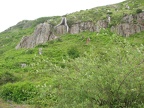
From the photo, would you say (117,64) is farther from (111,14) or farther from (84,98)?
(111,14)

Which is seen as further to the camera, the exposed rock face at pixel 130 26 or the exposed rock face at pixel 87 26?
the exposed rock face at pixel 87 26

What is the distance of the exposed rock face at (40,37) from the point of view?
65.3 metres

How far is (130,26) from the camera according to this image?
60031mm

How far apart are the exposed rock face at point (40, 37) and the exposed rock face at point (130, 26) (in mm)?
15378

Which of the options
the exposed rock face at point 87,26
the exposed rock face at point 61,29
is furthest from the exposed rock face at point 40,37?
the exposed rock face at point 87,26

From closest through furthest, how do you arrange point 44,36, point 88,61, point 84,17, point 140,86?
point 140,86
point 88,61
point 44,36
point 84,17

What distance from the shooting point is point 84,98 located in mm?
12570

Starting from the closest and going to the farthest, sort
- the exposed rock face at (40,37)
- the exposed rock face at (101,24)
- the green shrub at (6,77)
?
the green shrub at (6,77) < the exposed rock face at (101,24) < the exposed rock face at (40,37)

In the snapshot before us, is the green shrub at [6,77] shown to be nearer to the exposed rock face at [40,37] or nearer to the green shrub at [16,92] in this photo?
the green shrub at [16,92]

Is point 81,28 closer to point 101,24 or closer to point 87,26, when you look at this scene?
point 87,26

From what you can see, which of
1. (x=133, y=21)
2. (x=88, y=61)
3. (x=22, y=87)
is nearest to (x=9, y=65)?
(x=22, y=87)

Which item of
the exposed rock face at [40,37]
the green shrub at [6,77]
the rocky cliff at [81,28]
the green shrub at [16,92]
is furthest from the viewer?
the exposed rock face at [40,37]

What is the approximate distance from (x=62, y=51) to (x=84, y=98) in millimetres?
39986

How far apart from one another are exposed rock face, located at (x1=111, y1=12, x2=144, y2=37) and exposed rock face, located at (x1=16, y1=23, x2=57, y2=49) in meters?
15.4
